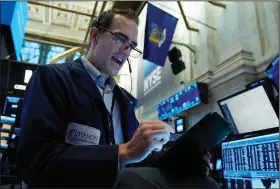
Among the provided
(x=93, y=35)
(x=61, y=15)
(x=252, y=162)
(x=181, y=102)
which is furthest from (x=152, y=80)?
(x=93, y=35)

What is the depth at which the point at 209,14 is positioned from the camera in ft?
19.5

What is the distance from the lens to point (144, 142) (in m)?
0.70

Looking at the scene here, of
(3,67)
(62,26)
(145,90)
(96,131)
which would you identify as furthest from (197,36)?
(62,26)

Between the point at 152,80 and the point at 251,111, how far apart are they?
16.8 feet

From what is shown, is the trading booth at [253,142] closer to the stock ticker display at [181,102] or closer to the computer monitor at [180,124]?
the stock ticker display at [181,102]

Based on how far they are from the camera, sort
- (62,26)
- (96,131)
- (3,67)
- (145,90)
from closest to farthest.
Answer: (96,131) → (3,67) → (145,90) → (62,26)

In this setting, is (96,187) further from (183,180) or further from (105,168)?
(183,180)

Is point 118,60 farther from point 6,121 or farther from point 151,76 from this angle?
point 151,76

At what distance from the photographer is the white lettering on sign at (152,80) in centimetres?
797

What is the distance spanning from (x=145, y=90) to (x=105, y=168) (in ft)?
27.7

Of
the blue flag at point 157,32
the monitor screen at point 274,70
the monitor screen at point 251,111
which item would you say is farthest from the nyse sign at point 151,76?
the monitor screen at point 274,70

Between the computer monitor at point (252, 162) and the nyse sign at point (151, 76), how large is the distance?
528 centimetres

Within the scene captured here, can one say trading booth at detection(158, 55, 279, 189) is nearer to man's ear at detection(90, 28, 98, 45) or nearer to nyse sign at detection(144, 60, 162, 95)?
man's ear at detection(90, 28, 98, 45)

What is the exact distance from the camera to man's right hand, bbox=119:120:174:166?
0.70 m
